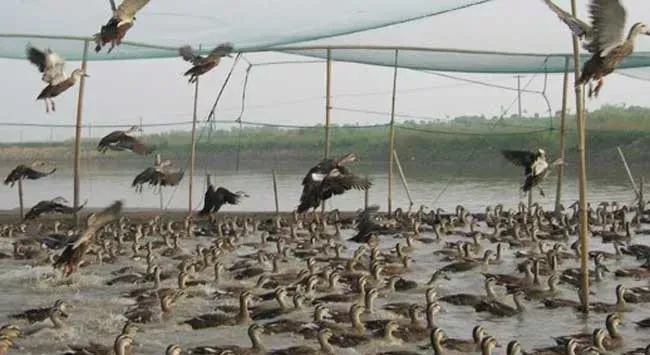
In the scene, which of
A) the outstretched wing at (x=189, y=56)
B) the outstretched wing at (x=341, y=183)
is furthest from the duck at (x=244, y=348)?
the outstretched wing at (x=189, y=56)

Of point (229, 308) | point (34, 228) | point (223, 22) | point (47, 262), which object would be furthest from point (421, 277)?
point (34, 228)

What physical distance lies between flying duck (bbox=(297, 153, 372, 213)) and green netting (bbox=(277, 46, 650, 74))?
6.49 metres

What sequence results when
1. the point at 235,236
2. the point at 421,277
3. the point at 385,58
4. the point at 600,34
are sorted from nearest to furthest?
the point at 600,34 → the point at 421,277 → the point at 235,236 → the point at 385,58

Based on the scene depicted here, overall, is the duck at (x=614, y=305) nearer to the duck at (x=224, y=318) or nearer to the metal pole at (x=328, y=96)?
the duck at (x=224, y=318)

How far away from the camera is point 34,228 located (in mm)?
21266

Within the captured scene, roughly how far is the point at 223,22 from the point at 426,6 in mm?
3038

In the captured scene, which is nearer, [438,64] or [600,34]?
[600,34]

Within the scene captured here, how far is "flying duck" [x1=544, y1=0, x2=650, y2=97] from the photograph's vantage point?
920cm

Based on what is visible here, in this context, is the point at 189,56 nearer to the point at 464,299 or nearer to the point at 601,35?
the point at 464,299

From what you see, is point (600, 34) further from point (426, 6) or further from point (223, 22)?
point (223, 22)

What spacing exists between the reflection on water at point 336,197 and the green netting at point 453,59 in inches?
256

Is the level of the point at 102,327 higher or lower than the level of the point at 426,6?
lower

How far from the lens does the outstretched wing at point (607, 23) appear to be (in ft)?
30.0

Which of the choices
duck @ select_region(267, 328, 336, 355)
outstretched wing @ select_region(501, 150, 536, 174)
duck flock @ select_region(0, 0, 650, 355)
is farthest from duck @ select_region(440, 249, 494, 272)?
duck @ select_region(267, 328, 336, 355)
